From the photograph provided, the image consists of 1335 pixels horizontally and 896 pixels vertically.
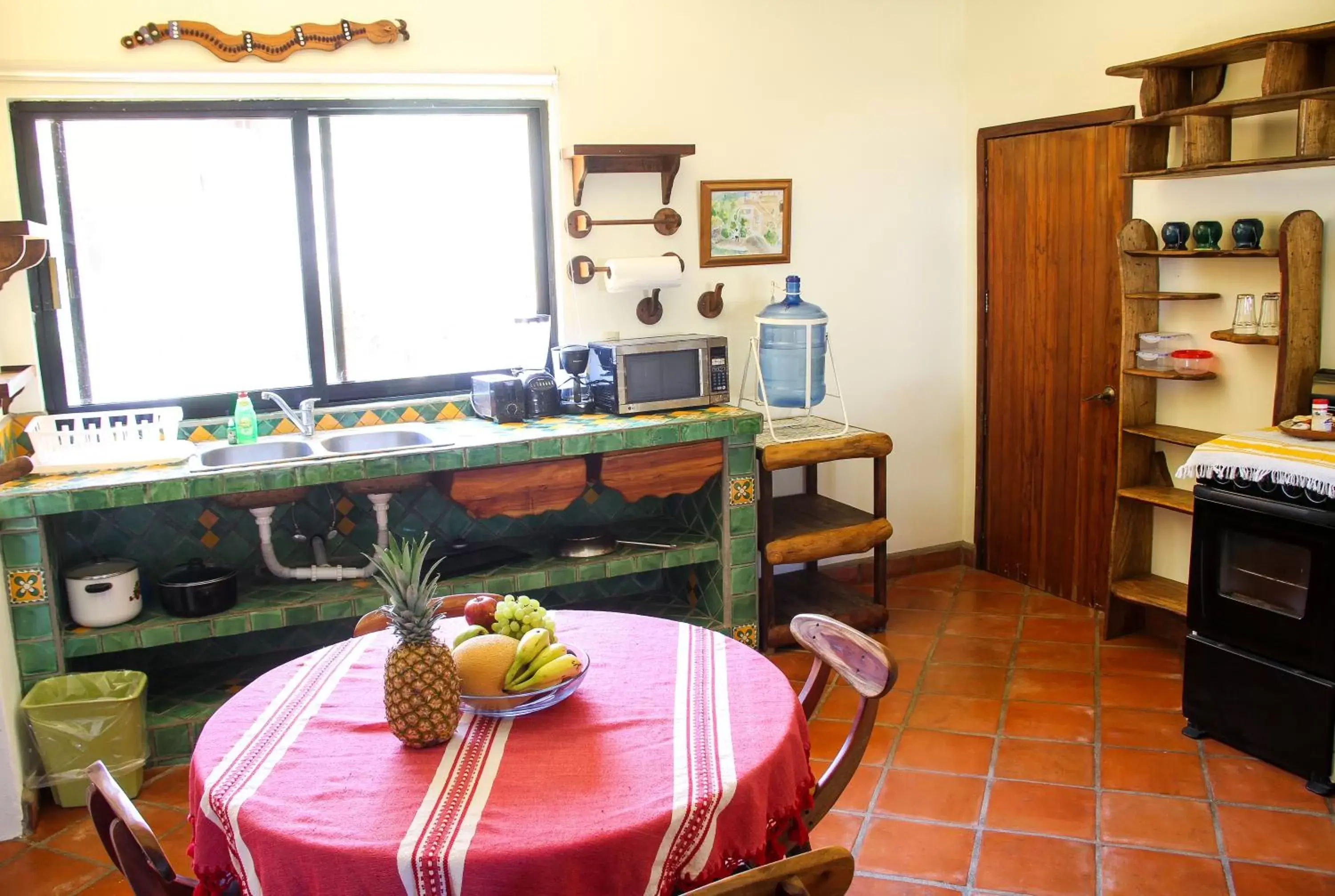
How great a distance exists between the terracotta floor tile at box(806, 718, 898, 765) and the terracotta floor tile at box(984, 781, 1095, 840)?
0.38 m

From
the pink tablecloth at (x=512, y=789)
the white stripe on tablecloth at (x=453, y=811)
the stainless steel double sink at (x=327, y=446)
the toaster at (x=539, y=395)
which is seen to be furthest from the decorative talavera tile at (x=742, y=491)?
the white stripe on tablecloth at (x=453, y=811)

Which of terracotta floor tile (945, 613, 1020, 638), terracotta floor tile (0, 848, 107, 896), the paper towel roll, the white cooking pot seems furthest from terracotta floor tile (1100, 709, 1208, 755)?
the white cooking pot

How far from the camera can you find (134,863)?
1.88m

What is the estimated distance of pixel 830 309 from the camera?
502cm

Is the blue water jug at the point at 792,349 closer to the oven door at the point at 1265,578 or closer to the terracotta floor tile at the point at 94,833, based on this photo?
the oven door at the point at 1265,578

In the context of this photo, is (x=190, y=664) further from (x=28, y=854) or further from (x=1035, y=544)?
(x=1035, y=544)

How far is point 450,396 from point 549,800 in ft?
9.09

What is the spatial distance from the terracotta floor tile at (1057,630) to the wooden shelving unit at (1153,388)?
109 mm

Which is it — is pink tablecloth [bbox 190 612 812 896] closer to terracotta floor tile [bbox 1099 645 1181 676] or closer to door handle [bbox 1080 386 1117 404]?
terracotta floor tile [bbox 1099 645 1181 676]

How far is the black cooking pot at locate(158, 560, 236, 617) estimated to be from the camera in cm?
363

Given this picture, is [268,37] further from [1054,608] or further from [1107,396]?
[1054,608]

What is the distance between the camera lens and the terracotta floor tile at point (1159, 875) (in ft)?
9.32

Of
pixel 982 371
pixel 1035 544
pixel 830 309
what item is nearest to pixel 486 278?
pixel 830 309

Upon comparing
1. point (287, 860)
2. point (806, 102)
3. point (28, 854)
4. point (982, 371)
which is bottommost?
point (28, 854)
